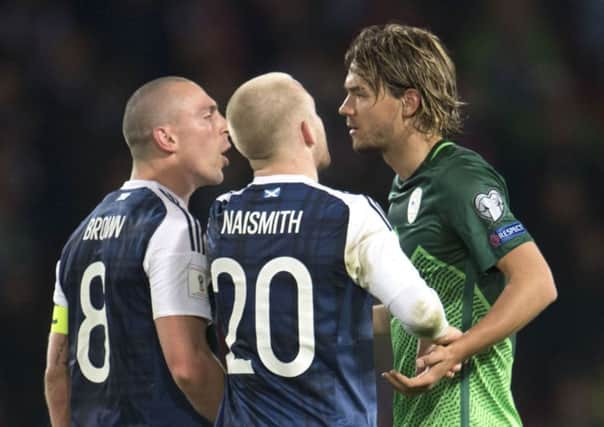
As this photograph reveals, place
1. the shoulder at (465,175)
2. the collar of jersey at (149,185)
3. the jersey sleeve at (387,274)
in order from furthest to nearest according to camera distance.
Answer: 1. the collar of jersey at (149,185)
2. the shoulder at (465,175)
3. the jersey sleeve at (387,274)

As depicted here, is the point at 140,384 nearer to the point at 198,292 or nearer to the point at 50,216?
the point at 198,292

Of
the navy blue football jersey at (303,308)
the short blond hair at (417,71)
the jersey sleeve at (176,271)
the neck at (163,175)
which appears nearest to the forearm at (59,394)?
the jersey sleeve at (176,271)

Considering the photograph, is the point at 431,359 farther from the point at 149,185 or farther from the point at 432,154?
the point at 149,185

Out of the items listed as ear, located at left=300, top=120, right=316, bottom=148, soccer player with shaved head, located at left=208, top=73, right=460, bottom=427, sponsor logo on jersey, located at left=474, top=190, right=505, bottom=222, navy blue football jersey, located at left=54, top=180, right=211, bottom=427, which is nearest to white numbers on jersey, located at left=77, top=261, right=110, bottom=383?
navy blue football jersey, located at left=54, top=180, right=211, bottom=427

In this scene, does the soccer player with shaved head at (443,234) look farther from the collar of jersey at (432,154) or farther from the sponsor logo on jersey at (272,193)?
the sponsor logo on jersey at (272,193)

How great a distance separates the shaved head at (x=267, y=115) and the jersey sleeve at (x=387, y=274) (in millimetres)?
318

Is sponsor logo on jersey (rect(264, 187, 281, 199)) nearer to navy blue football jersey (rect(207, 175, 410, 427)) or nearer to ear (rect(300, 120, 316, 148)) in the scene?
navy blue football jersey (rect(207, 175, 410, 427))

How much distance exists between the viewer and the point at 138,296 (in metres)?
3.96

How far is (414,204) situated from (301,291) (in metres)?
0.60

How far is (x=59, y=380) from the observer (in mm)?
4324

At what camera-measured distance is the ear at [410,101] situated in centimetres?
405

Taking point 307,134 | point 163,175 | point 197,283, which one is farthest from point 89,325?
point 307,134

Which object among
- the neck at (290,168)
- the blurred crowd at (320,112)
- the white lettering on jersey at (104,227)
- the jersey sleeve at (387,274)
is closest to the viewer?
the jersey sleeve at (387,274)

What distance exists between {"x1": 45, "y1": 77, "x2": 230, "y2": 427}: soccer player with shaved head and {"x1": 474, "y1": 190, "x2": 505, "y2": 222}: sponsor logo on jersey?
2.89 ft
